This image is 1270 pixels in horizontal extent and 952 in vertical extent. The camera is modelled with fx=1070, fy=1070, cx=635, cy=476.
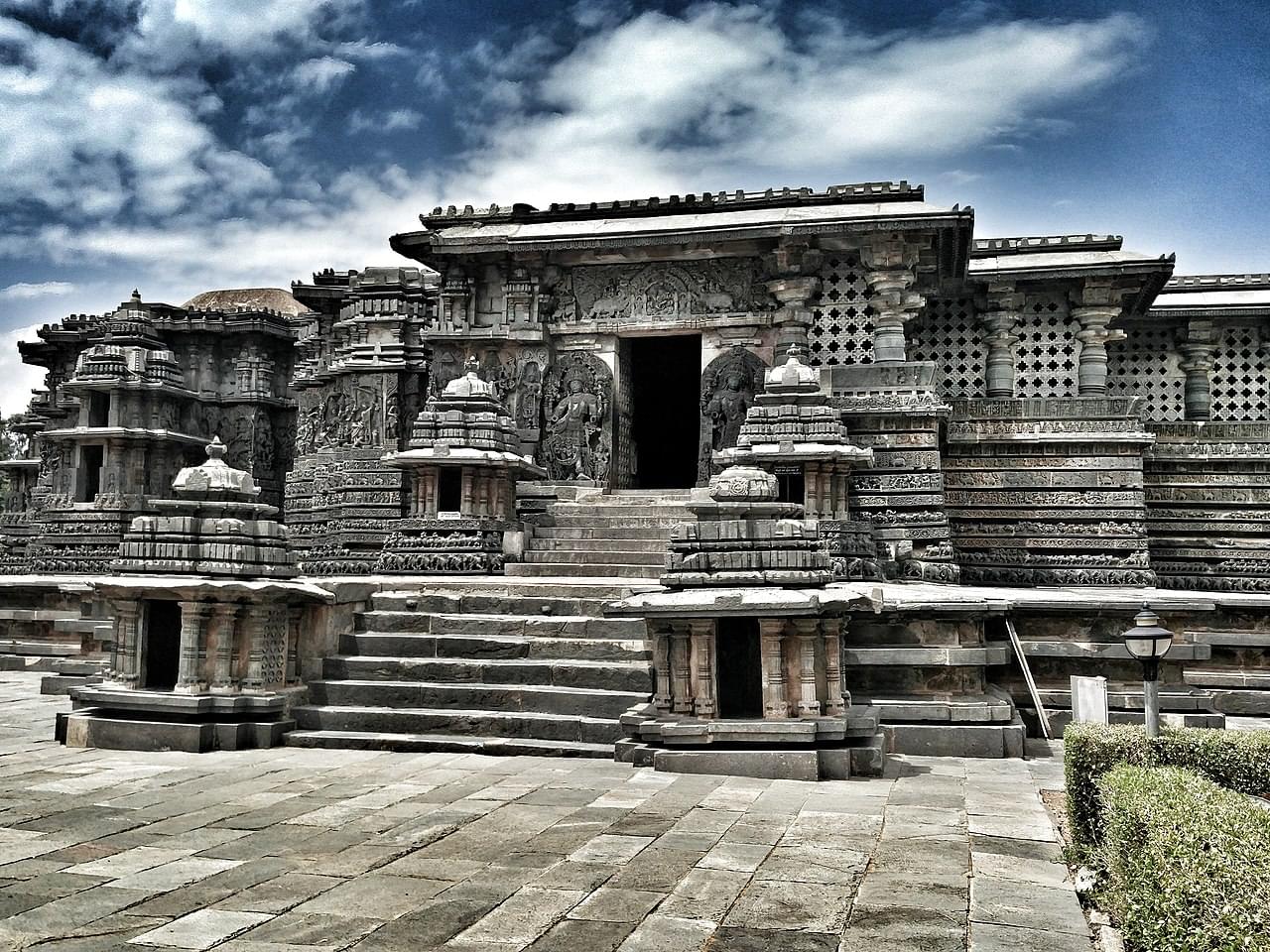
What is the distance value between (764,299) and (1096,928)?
13.3 m

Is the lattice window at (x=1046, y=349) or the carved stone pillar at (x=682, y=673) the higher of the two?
the lattice window at (x=1046, y=349)

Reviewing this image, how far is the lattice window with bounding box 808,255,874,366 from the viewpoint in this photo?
1667 cm

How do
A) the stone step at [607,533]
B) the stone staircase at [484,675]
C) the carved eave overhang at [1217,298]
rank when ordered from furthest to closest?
the carved eave overhang at [1217,298], the stone step at [607,533], the stone staircase at [484,675]

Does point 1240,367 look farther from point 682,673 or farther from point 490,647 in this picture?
point 490,647

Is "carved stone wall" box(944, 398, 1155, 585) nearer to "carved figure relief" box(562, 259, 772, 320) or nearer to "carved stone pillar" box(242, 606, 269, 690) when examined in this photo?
"carved figure relief" box(562, 259, 772, 320)

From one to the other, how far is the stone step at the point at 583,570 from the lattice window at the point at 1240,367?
45.6ft

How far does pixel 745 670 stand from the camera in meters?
8.58

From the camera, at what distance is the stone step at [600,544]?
13.8 metres

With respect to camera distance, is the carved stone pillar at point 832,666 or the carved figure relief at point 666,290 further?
the carved figure relief at point 666,290

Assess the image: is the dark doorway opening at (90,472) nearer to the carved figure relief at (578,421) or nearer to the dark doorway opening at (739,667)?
the carved figure relief at (578,421)

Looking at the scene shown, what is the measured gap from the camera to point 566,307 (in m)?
17.8

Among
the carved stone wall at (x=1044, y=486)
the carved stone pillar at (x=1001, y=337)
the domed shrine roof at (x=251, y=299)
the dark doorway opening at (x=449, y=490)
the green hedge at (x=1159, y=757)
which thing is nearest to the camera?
the green hedge at (x=1159, y=757)

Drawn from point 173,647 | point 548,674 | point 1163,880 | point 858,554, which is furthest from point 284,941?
point 858,554

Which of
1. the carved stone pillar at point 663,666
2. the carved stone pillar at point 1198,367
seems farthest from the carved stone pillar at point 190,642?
the carved stone pillar at point 1198,367
